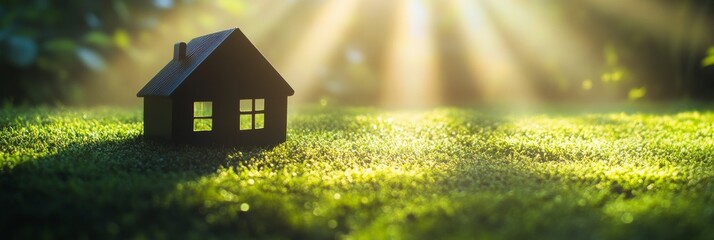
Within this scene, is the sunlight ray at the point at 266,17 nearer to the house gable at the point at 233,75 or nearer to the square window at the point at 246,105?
the square window at the point at 246,105

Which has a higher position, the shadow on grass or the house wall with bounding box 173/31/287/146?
the house wall with bounding box 173/31/287/146

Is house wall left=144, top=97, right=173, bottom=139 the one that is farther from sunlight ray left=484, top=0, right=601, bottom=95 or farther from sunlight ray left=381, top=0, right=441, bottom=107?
sunlight ray left=484, top=0, right=601, bottom=95

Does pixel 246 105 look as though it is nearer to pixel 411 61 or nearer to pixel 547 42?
pixel 411 61

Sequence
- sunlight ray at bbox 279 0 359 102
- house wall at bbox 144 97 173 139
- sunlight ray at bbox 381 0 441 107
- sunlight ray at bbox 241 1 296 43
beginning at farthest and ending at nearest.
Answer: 1. sunlight ray at bbox 381 0 441 107
2. sunlight ray at bbox 279 0 359 102
3. sunlight ray at bbox 241 1 296 43
4. house wall at bbox 144 97 173 139

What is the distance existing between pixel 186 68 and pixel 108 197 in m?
6.56

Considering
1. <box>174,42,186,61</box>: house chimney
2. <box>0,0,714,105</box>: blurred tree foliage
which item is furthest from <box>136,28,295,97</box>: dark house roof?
<box>0,0,714,105</box>: blurred tree foliage

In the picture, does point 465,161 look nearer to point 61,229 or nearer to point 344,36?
point 61,229

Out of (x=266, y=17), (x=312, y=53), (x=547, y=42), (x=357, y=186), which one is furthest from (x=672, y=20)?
(x=357, y=186)

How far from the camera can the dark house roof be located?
15711mm

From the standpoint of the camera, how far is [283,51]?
36.8 metres

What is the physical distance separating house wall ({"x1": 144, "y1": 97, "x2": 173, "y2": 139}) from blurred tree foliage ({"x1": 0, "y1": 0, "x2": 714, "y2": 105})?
144cm

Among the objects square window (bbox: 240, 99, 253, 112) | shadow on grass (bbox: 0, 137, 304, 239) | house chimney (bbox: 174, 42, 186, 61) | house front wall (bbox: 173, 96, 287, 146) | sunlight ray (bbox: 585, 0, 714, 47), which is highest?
sunlight ray (bbox: 585, 0, 714, 47)

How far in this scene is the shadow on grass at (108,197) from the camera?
910 cm

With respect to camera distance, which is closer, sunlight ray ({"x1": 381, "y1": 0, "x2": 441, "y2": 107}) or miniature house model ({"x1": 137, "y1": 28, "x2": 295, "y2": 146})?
miniature house model ({"x1": 137, "y1": 28, "x2": 295, "y2": 146})
